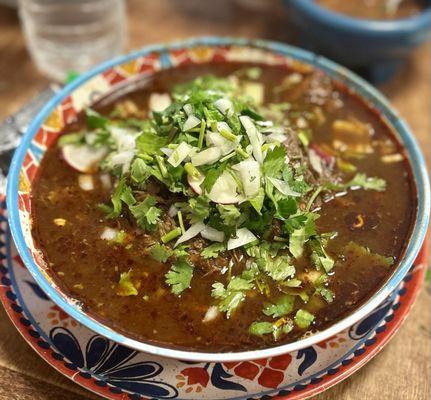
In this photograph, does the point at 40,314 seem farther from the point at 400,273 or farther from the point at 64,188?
the point at 400,273

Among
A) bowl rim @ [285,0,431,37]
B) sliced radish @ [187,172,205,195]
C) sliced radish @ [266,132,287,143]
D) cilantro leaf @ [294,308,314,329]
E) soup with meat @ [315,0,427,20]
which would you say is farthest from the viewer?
soup with meat @ [315,0,427,20]

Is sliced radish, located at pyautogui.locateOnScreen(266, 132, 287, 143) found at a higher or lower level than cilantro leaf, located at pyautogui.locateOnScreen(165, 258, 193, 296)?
higher

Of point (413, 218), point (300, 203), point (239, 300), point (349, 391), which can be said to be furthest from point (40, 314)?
point (413, 218)

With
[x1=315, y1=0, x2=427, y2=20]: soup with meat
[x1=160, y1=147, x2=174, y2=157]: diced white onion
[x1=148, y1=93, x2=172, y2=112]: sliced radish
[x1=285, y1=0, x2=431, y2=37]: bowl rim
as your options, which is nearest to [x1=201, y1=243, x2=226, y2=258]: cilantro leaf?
[x1=160, y1=147, x2=174, y2=157]: diced white onion

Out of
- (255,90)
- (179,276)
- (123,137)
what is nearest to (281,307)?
(179,276)

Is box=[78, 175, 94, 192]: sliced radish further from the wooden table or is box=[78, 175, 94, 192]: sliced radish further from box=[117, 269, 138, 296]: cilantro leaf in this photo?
the wooden table

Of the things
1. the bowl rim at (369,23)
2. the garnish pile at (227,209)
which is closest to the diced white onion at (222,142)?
the garnish pile at (227,209)
